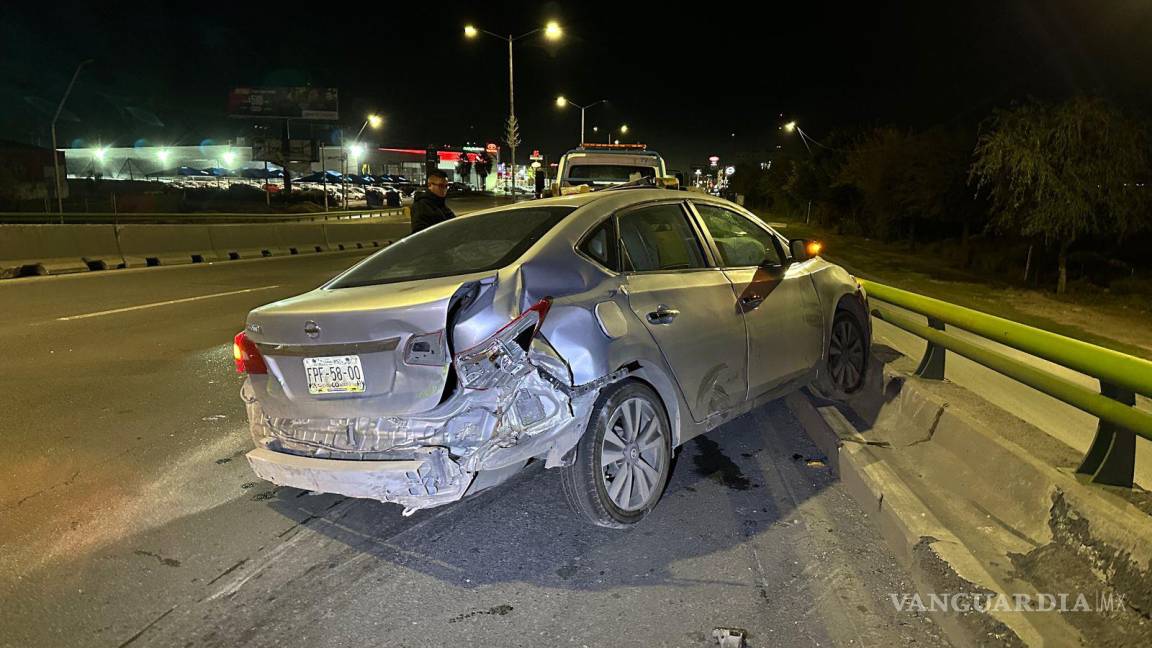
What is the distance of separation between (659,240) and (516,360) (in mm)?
1570

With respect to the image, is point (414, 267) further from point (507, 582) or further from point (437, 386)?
point (507, 582)

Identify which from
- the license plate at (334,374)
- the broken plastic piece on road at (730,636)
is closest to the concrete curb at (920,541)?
the broken plastic piece on road at (730,636)

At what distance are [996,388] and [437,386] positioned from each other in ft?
20.5

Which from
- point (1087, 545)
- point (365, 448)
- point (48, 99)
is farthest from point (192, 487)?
point (48, 99)

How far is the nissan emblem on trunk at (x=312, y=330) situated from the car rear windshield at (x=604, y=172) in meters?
11.4

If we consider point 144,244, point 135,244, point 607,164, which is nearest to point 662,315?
point 607,164

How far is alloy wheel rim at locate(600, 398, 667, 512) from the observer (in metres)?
3.94

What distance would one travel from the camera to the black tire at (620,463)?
12.5ft

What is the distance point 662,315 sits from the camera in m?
4.18

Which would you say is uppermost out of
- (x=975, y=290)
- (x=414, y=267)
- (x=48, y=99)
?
(x=48, y=99)

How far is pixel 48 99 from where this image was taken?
122 metres

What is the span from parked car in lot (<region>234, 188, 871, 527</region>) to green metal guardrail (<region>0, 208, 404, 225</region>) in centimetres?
2373

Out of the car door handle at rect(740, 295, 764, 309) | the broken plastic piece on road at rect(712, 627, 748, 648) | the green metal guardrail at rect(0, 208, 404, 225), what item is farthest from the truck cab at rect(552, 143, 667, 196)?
the green metal guardrail at rect(0, 208, 404, 225)

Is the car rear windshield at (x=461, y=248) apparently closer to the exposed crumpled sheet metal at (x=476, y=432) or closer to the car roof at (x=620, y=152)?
the exposed crumpled sheet metal at (x=476, y=432)
